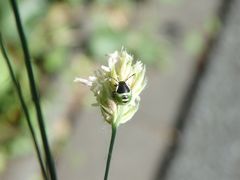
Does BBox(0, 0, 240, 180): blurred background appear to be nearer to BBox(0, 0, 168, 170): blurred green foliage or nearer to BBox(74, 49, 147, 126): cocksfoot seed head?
BBox(0, 0, 168, 170): blurred green foliage

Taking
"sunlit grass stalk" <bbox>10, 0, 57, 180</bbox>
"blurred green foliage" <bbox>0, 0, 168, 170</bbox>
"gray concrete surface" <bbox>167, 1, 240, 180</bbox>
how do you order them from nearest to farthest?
1. "sunlit grass stalk" <bbox>10, 0, 57, 180</bbox>
2. "blurred green foliage" <bbox>0, 0, 168, 170</bbox>
3. "gray concrete surface" <bbox>167, 1, 240, 180</bbox>

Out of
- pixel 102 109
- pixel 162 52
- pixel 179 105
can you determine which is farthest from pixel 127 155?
pixel 102 109

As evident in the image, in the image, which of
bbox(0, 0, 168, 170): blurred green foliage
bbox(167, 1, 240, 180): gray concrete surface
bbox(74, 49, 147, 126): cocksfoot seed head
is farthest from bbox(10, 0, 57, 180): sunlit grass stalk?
bbox(167, 1, 240, 180): gray concrete surface

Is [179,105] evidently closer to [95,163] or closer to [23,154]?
[95,163]

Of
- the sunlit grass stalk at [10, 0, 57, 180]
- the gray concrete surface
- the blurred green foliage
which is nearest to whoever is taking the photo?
the sunlit grass stalk at [10, 0, 57, 180]

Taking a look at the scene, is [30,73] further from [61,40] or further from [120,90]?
[61,40]
